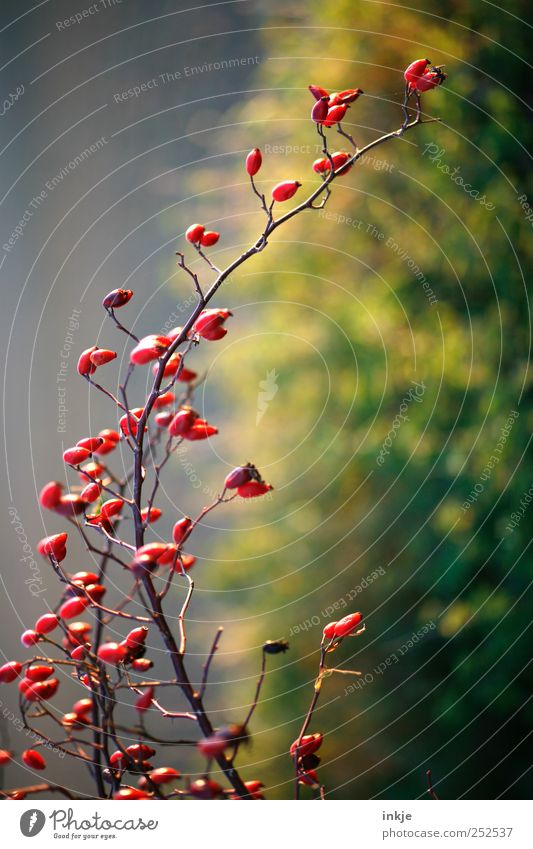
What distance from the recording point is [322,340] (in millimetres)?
1171

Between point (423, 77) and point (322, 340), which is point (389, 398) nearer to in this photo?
point (322, 340)

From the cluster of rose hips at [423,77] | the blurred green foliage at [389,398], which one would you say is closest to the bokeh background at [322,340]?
the blurred green foliage at [389,398]

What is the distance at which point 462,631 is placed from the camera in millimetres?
926

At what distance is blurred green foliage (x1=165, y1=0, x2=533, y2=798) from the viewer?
88 centimetres

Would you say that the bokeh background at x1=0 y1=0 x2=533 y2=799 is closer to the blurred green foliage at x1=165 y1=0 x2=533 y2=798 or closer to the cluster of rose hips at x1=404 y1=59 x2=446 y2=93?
the blurred green foliage at x1=165 y1=0 x2=533 y2=798

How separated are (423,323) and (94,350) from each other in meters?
0.70

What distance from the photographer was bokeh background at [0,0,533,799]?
89 centimetres

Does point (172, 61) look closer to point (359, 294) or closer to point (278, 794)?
point (359, 294)

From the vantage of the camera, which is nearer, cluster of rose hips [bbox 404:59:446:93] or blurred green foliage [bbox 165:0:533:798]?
cluster of rose hips [bbox 404:59:446:93]

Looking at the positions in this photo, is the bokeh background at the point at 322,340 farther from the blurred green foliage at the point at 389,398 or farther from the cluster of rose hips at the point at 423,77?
the cluster of rose hips at the point at 423,77

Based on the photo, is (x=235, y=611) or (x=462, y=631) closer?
(x=462, y=631)

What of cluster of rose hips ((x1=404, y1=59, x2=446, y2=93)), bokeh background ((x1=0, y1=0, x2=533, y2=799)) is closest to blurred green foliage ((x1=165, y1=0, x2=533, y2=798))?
bokeh background ((x1=0, y1=0, x2=533, y2=799))

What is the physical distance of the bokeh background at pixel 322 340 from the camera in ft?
2.93

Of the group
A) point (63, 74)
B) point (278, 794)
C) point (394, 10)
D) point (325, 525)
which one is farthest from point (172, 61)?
point (278, 794)
